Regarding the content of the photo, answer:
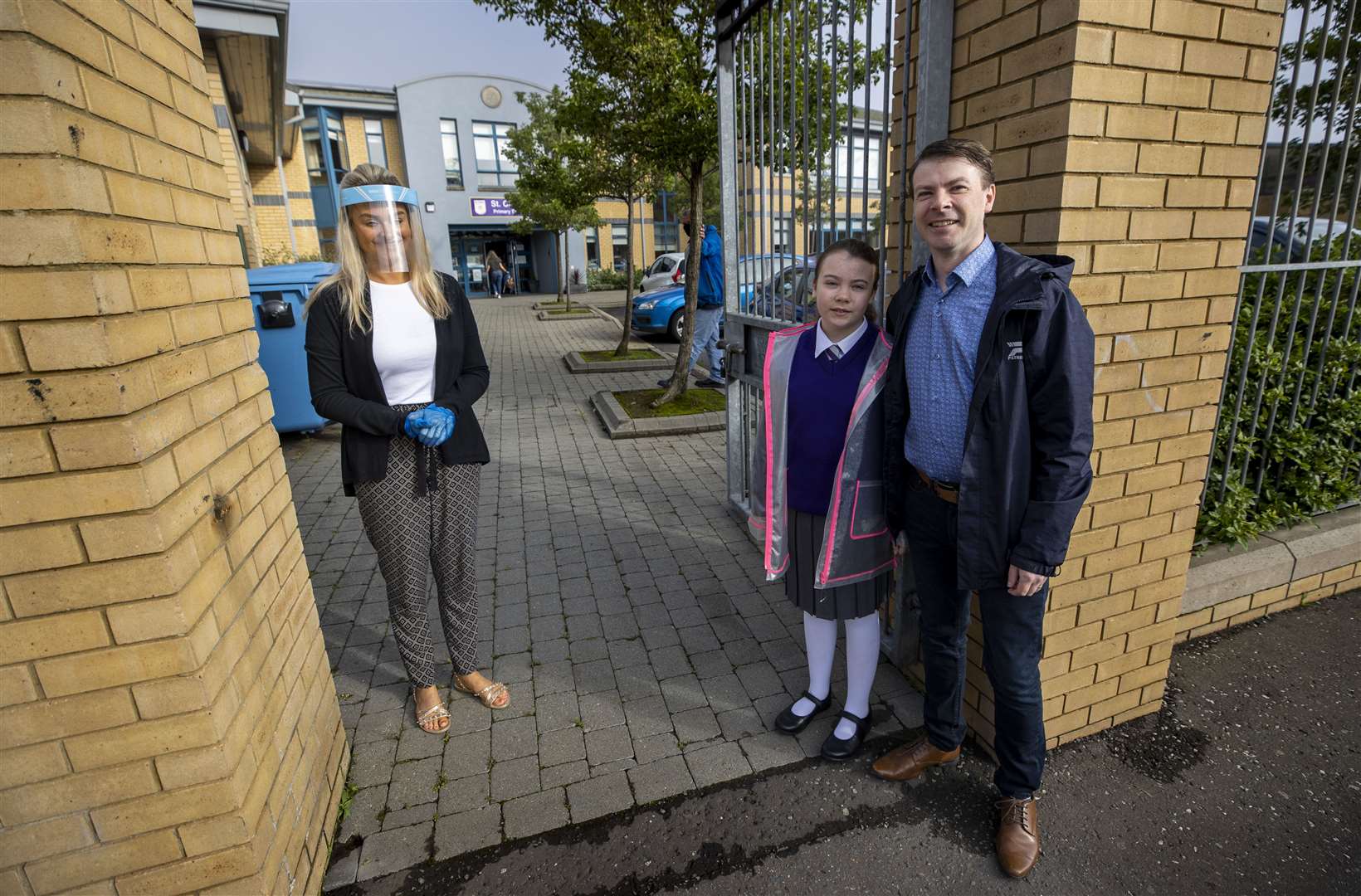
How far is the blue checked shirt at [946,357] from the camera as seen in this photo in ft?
6.33

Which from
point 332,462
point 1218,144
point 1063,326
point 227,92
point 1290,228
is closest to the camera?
point 1063,326

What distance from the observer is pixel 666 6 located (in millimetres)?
6488

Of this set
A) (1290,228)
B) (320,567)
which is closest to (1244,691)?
(1290,228)

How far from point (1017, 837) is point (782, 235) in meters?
2.80

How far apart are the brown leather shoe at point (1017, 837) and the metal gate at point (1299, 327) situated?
6.12 ft

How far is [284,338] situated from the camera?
6.40m

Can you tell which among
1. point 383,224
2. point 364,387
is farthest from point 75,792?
point 383,224

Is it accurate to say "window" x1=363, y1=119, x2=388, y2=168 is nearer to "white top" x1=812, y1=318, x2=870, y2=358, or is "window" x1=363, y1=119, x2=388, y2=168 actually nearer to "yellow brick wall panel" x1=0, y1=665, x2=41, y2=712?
"white top" x1=812, y1=318, x2=870, y2=358

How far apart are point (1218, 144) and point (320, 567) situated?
188 inches

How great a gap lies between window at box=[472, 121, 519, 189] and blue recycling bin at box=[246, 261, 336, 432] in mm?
24467

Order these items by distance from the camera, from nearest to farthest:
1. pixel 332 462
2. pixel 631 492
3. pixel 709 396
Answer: pixel 631 492
pixel 332 462
pixel 709 396

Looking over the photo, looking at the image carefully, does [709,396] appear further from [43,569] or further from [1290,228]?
[43,569]

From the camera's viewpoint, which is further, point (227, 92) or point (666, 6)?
point (227, 92)

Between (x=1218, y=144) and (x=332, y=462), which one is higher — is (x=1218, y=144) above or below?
above
